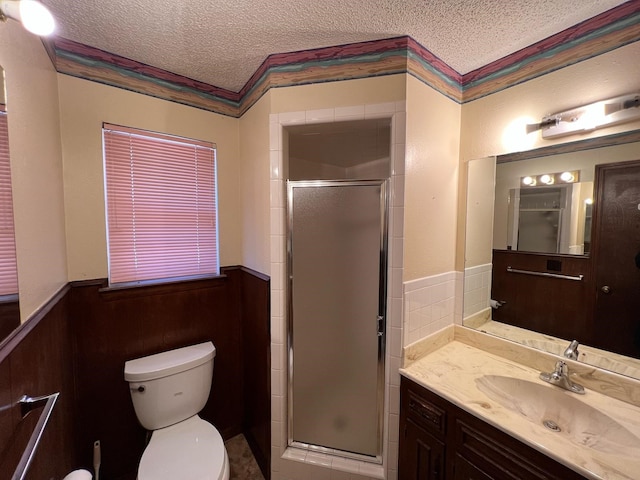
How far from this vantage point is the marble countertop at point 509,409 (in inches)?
33.8

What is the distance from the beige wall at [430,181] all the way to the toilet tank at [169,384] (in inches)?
56.1

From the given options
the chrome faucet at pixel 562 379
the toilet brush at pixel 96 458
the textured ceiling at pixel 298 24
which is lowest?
the toilet brush at pixel 96 458

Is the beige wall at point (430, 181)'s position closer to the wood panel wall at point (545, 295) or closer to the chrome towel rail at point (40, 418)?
the wood panel wall at point (545, 295)

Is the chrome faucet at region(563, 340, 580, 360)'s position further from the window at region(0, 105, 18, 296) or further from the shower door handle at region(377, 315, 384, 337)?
the window at region(0, 105, 18, 296)

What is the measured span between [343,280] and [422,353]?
0.63 metres

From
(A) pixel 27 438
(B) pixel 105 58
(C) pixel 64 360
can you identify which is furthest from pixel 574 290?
(B) pixel 105 58

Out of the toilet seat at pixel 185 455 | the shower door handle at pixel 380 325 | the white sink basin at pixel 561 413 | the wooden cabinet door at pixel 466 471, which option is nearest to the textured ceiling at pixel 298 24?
the shower door handle at pixel 380 325

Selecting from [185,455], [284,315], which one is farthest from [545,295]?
[185,455]

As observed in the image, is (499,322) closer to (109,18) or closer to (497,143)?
(497,143)

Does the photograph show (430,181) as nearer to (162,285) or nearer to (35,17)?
(35,17)

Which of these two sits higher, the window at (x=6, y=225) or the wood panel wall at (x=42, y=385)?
the window at (x=6, y=225)

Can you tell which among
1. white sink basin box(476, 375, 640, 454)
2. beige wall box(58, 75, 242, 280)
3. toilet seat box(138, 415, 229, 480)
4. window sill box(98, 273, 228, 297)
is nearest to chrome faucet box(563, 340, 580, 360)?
white sink basin box(476, 375, 640, 454)

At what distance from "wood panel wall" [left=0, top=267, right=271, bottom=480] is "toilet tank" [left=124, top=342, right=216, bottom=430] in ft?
0.45

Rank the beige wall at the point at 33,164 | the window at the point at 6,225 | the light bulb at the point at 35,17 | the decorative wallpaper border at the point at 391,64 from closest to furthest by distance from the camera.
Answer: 1. the light bulb at the point at 35,17
2. the window at the point at 6,225
3. the beige wall at the point at 33,164
4. the decorative wallpaper border at the point at 391,64
